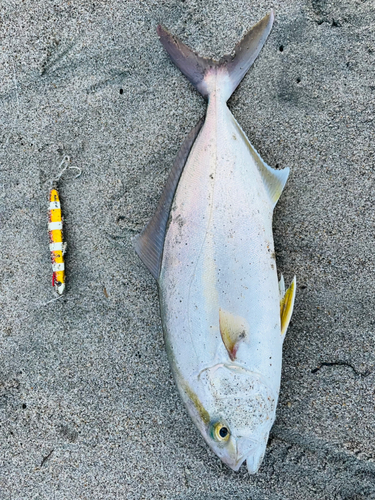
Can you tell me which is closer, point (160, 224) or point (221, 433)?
point (221, 433)

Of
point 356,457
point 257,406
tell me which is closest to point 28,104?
point 257,406

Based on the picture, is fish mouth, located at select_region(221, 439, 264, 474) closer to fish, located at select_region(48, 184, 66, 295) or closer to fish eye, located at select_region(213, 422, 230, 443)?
fish eye, located at select_region(213, 422, 230, 443)

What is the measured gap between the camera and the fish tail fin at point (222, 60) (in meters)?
1.74

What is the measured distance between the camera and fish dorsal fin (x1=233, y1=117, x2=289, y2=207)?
5.55ft

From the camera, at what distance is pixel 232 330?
150cm

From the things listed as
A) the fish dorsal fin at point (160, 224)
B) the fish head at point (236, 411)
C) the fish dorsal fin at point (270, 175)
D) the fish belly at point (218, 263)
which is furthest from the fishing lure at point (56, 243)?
the fish dorsal fin at point (270, 175)

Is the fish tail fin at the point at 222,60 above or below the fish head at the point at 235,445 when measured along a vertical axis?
above

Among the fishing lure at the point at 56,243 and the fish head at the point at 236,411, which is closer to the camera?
the fish head at the point at 236,411

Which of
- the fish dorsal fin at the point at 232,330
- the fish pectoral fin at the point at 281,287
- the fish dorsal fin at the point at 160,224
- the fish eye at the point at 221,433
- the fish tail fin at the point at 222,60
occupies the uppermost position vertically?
the fish tail fin at the point at 222,60

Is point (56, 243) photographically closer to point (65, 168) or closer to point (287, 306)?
point (65, 168)

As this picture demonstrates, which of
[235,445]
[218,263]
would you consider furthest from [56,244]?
[235,445]

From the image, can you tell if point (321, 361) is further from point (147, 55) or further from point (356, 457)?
point (147, 55)

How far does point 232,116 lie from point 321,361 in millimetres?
1156

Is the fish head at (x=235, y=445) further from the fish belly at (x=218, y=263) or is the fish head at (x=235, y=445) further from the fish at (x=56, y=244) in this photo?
the fish at (x=56, y=244)
